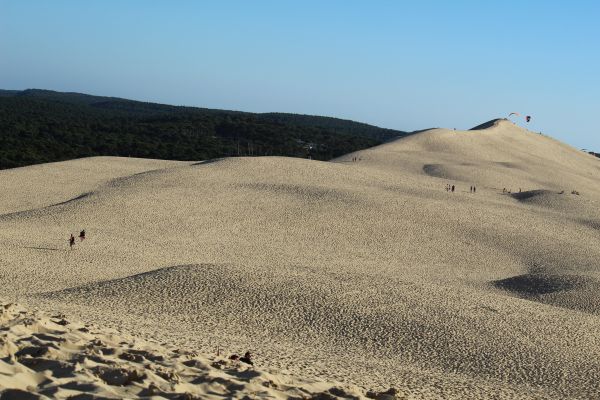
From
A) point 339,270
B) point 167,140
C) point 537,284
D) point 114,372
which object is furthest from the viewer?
point 167,140

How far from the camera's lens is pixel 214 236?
34688 millimetres

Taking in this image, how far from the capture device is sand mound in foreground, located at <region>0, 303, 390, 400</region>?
956 cm

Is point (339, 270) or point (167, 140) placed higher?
point (167, 140)

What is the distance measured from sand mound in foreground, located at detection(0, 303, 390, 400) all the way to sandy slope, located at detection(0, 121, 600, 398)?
10.2ft

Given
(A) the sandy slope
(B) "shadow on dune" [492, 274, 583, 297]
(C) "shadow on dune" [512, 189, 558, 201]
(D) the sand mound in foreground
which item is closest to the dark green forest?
(A) the sandy slope

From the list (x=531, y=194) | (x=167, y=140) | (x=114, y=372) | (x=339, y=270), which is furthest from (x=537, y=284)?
(x=167, y=140)

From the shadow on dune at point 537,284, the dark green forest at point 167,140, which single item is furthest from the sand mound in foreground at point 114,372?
the dark green forest at point 167,140

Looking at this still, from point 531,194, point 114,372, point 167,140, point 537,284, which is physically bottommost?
point 537,284

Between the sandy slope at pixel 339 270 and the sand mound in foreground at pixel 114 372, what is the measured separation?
10.2ft

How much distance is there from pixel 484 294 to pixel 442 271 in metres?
6.29

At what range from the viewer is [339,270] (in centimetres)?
2711

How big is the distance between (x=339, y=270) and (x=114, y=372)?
680 inches

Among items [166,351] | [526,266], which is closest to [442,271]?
[526,266]

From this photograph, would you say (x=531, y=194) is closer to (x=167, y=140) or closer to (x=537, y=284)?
(x=537, y=284)
